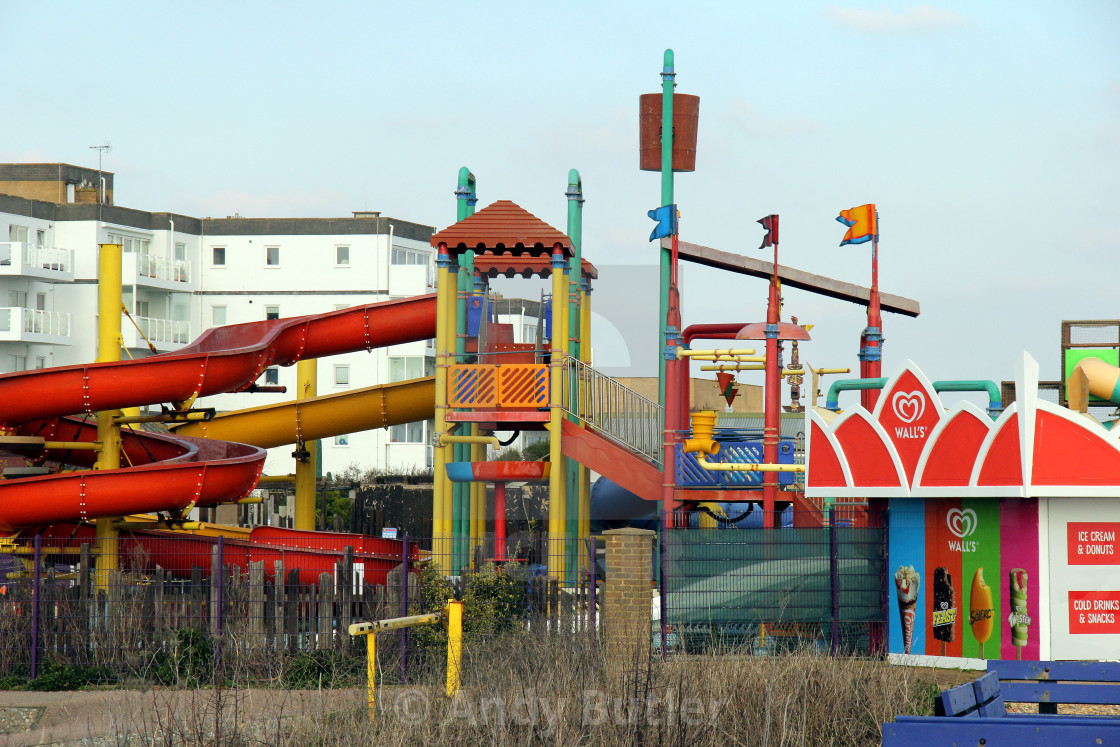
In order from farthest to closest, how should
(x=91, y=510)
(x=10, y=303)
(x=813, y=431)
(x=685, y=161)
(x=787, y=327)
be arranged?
(x=10, y=303) < (x=685, y=161) < (x=787, y=327) < (x=91, y=510) < (x=813, y=431)

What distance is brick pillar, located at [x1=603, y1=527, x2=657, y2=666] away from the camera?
1422 cm

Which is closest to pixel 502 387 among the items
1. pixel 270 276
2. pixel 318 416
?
pixel 318 416

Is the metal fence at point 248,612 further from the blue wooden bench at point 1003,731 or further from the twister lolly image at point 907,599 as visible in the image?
the blue wooden bench at point 1003,731

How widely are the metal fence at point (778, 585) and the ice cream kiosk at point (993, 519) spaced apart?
0.33 meters

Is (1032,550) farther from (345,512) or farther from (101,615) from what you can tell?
(345,512)

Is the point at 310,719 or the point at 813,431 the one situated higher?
the point at 813,431

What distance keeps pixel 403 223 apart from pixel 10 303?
725 inches

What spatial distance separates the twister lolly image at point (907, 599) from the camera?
16.2 metres

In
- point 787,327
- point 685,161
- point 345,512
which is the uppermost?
point 685,161

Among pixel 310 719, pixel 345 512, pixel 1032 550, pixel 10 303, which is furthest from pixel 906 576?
pixel 10 303

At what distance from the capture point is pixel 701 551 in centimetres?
1612

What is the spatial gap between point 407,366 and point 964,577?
48.3 metres

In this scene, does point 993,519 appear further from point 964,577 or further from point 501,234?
point 501,234

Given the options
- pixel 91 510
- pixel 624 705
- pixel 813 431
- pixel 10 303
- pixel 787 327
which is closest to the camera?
pixel 624 705
